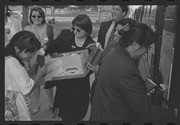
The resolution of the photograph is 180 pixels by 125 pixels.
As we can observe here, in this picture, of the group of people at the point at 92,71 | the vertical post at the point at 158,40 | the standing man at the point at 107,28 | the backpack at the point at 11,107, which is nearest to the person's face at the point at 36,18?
the group of people at the point at 92,71

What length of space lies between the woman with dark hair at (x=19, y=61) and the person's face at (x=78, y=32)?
0.35 meters

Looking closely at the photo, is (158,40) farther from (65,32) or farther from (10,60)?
(10,60)

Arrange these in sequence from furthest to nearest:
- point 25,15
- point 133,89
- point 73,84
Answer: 1. point 73,84
2. point 25,15
3. point 133,89

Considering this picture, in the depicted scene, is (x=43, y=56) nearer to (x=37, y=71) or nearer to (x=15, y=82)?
(x=37, y=71)

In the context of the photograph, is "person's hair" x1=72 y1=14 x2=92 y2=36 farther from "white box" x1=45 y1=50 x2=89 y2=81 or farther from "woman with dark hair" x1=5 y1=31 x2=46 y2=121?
"woman with dark hair" x1=5 y1=31 x2=46 y2=121

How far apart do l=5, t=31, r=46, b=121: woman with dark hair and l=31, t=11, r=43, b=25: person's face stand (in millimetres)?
215

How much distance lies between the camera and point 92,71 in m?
2.00

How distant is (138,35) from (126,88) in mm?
→ 303

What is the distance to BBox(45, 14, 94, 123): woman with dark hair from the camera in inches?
77.5

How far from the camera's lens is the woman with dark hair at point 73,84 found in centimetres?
197

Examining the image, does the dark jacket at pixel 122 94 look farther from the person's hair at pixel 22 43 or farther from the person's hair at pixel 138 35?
the person's hair at pixel 22 43

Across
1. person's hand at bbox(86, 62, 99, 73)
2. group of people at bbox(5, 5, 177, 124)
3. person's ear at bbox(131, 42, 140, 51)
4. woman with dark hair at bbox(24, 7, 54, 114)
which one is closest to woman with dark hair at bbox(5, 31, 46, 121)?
group of people at bbox(5, 5, 177, 124)

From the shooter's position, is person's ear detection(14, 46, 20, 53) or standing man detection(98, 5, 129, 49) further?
standing man detection(98, 5, 129, 49)

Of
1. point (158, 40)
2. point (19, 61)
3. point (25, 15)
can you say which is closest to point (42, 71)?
point (19, 61)
